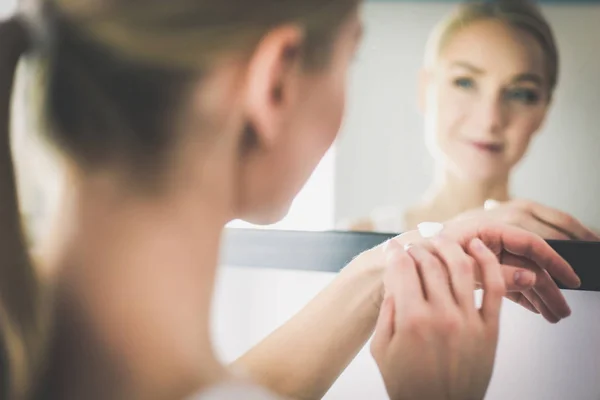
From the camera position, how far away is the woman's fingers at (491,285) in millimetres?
527

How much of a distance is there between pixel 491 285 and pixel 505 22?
0.26 meters

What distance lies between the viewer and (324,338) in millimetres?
607

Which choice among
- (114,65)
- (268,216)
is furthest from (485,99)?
(114,65)

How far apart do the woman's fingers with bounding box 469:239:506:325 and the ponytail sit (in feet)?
1.32

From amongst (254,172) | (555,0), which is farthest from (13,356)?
(555,0)

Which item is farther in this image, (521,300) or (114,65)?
(521,300)

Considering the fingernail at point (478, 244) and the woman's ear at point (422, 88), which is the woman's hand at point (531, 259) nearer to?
the fingernail at point (478, 244)

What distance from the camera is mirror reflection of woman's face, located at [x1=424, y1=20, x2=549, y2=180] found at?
54cm

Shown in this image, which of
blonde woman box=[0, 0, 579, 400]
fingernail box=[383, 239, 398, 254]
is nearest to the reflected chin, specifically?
blonde woman box=[0, 0, 579, 400]

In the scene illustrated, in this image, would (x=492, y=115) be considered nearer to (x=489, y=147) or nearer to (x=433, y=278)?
(x=489, y=147)

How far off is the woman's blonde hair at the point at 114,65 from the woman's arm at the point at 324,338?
0.24 m

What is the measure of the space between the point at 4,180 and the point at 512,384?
0.51m

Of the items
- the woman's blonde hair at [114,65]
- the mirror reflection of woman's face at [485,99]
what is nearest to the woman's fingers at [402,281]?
the mirror reflection of woman's face at [485,99]

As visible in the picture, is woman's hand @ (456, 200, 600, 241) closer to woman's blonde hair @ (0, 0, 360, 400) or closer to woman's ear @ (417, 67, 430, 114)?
woman's ear @ (417, 67, 430, 114)
